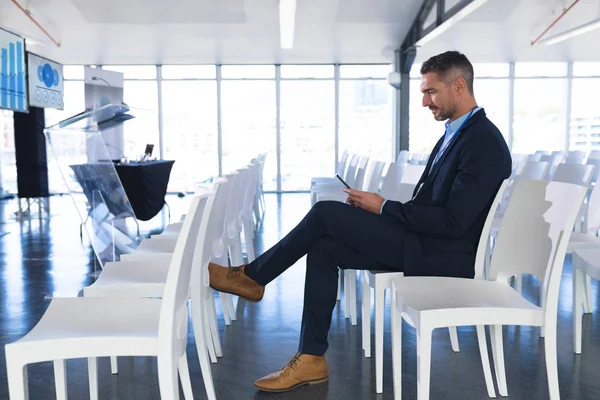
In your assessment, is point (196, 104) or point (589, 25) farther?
point (196, 104)

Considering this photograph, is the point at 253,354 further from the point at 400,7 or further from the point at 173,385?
the point at 400,7

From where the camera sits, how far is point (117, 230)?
13.2 ft

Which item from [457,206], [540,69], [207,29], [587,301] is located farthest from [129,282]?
[540,69]

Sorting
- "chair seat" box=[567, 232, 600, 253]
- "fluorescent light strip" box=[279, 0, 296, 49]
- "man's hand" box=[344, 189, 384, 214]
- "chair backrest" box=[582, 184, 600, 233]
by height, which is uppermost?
"fluorescent light strip" box=[279, 0, 296, 49]

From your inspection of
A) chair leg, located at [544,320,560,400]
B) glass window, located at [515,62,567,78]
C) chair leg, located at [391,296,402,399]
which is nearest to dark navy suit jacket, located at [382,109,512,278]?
chair leg, located at [391,296,402,399]

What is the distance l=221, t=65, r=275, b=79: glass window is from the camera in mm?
12828

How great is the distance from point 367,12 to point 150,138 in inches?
224

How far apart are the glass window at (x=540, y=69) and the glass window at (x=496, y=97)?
13.5 inches

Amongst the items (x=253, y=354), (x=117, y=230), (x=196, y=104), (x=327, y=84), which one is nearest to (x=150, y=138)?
(x=196, y=104)

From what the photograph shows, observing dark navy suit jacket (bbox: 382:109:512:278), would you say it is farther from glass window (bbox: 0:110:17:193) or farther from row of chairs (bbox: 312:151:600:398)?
glass window (bbox: 0:110:17:193)

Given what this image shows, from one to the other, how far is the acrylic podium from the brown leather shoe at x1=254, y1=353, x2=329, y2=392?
1421 millimetres

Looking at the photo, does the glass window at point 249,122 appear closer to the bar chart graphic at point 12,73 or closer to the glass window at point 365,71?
the glass window at point 365,71

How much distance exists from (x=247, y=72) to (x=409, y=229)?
35.4 feet

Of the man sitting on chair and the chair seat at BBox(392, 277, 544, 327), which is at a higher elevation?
the man sitting on chair
